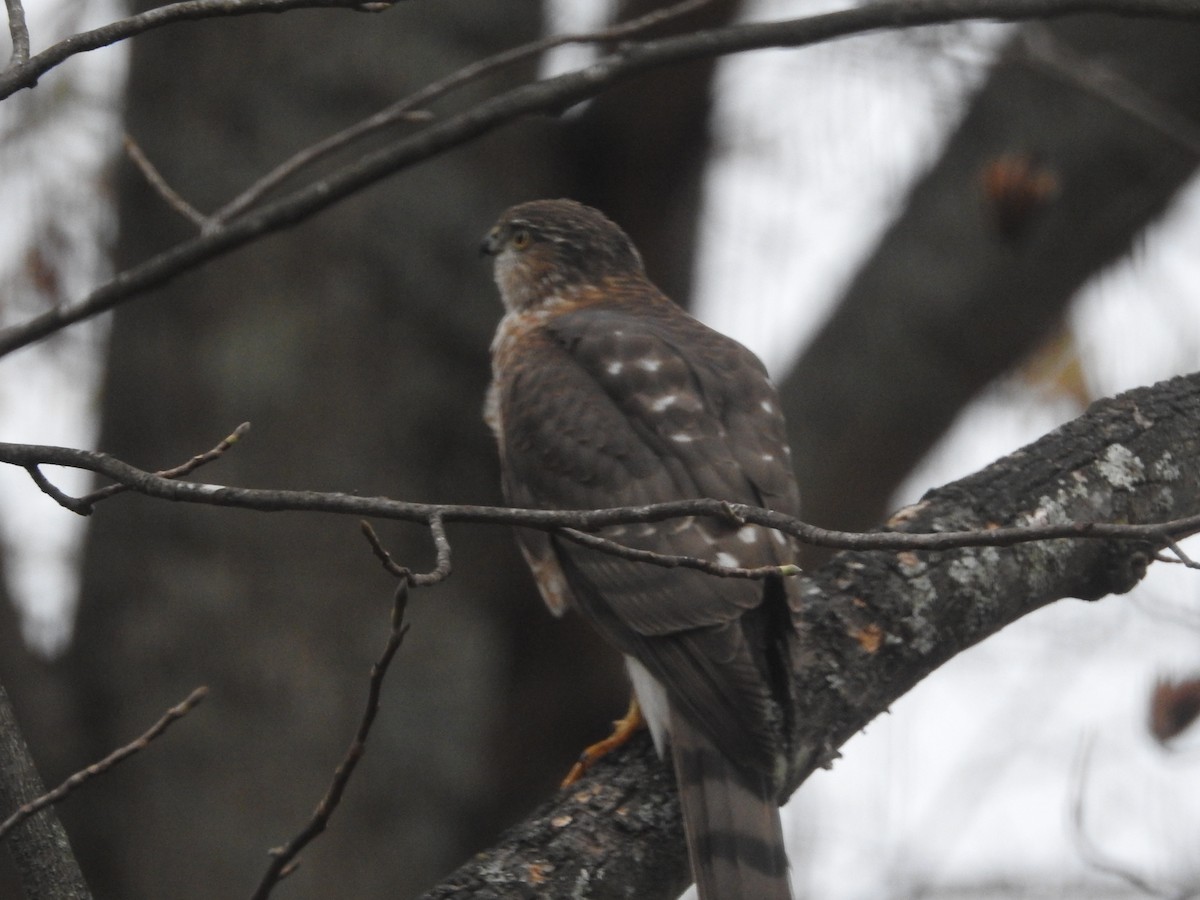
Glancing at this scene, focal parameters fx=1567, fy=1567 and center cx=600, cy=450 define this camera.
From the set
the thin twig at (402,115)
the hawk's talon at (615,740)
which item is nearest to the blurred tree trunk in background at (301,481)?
the hawk's talon at (615,740)

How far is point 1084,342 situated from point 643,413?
2.88 metres

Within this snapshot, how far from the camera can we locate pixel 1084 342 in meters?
5.63

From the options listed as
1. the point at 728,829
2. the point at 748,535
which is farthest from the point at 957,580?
the point at 728,829

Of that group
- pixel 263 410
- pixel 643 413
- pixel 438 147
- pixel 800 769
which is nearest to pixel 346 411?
pixel 263 410

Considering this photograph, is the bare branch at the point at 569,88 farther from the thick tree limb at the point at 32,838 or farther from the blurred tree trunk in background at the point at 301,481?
the blurred tree trunk in background at the point at 301,481

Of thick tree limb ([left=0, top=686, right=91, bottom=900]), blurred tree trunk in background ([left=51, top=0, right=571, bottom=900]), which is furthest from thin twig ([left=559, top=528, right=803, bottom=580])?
blurred tree trunk in background ([left=51, top=0, right=571, bottom=900])

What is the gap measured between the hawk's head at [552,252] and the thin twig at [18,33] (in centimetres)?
231

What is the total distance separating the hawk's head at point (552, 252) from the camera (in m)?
4.35

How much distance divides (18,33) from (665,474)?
154 centimetres

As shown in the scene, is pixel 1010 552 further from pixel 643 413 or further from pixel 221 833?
pixel 221 833

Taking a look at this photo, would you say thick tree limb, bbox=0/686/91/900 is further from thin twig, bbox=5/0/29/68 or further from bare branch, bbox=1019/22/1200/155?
bare branch, bbox=1019/22/1200/155

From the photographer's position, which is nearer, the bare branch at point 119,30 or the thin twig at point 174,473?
the thin twig at point 174,473

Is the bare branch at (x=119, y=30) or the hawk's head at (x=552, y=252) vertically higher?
the hawk's head at (x=552, y=252)

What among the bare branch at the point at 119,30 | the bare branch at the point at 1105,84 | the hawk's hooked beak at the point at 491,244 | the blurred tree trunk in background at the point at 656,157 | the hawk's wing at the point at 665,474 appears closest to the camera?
the bare branch at the point at 119,30
